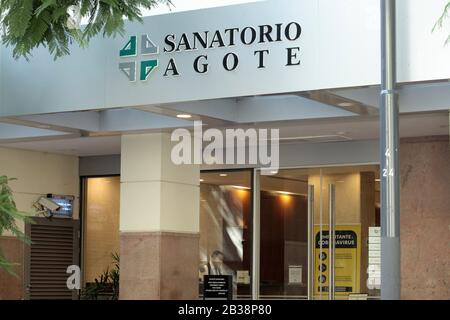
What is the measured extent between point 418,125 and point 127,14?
27.7ft

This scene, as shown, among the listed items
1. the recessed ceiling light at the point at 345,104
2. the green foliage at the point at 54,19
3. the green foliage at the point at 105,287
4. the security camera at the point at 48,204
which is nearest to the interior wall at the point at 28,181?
the security camera at the point at 48,204

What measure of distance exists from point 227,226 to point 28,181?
163 inches

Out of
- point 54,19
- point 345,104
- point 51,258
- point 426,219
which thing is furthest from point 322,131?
point 54,19

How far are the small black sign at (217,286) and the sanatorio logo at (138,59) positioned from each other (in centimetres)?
444

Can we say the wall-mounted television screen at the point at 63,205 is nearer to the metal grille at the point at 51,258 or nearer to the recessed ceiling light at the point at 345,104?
the metal grille at the point at 51,258

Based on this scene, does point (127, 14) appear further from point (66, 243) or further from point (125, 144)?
point (66, 243)

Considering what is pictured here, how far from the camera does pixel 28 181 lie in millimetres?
17594

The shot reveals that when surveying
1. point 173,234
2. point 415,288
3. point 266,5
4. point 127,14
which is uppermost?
point 266,5

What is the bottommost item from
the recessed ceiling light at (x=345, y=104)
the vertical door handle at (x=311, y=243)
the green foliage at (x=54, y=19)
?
the vertical door handle at (x=311, y=243)

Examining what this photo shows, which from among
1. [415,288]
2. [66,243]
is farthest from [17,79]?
[415,288]

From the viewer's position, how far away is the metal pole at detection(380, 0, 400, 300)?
870 cm

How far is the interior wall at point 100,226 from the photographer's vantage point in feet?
62.1

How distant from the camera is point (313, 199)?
16.6 m

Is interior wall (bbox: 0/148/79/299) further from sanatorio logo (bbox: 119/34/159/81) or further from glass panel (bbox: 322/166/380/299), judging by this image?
glass panel (bbox: 322/166/380/299)
